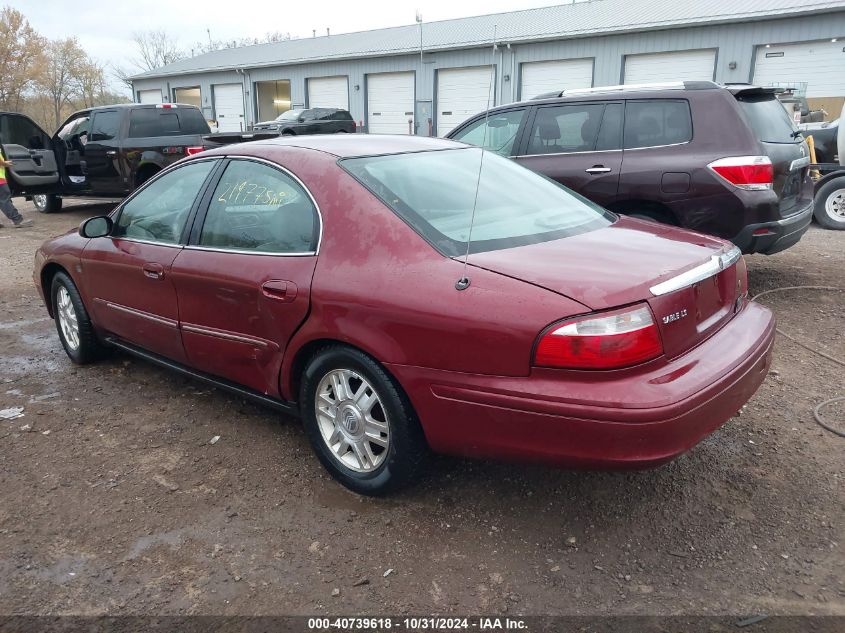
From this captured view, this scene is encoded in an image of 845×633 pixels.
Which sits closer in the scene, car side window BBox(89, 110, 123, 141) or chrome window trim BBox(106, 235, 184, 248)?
chrome window trim BBox(106, 235, 184, 248)

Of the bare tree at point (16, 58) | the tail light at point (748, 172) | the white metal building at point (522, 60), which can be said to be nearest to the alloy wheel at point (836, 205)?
the tail light at point (748, 172)

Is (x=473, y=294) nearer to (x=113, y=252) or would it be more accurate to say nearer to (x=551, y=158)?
(x=113, y=252)

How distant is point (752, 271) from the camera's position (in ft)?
23.1

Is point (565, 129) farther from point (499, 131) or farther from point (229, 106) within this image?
point (229, 106)

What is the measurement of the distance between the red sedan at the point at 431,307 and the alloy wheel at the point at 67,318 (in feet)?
2.82

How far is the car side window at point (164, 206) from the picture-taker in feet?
12.1

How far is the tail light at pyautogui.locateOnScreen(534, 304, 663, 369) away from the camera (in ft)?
7.40

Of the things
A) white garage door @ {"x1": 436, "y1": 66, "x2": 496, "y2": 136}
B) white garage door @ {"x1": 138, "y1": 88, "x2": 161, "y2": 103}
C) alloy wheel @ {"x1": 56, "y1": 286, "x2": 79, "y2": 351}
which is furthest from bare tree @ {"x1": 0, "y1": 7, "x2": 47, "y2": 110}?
Answer: alloy wheel @ {"x1": 56, "y1": 286, "x2": 79, "y2": 351}

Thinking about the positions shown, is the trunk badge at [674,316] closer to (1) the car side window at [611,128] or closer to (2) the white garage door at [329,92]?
(1) the car side window at [611,128]

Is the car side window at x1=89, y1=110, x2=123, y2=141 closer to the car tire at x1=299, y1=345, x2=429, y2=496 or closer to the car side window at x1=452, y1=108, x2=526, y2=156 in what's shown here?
the car side window at x1=452, y1=108, x2=526, y2=156

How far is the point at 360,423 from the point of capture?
288 centimetres

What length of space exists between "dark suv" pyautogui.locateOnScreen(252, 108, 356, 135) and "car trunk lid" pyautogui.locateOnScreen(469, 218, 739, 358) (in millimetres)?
16896

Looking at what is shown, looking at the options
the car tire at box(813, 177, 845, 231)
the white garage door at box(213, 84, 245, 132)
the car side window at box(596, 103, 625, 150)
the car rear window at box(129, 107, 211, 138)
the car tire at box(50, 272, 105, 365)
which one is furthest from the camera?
the white garage door at box(213, 84, 245, 132)

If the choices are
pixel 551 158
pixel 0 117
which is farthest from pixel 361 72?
pixel 551 158
